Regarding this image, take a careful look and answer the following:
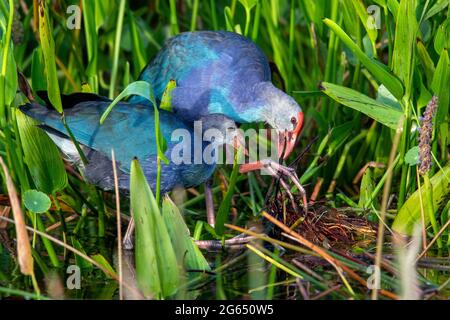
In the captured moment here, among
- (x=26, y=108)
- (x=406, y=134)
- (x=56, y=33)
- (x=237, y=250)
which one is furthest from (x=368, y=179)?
(x=56, y=33)

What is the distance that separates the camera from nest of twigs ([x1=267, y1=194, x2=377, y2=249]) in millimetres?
3406

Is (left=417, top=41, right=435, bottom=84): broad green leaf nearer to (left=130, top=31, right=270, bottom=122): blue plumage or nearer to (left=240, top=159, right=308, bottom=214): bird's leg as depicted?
(left=240, top=159, right=308, bottom=214): bird's leg

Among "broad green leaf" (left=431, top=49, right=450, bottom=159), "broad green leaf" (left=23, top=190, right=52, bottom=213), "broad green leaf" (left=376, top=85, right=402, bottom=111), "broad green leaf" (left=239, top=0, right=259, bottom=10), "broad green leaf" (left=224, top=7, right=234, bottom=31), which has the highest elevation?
"broad green leaf" (left=239, top=0, right=259, bottom=10)

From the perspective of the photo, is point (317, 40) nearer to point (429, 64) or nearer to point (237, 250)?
point (429, 64)

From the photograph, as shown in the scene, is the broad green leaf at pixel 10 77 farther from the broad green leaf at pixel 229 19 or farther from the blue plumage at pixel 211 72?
the broad green leaf at pixel 229 19

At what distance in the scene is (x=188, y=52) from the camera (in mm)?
4066

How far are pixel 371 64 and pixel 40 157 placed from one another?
1.23 metres

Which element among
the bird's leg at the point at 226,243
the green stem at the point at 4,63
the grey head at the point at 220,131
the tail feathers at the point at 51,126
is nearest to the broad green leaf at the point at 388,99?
the grey head at the point at 220,131

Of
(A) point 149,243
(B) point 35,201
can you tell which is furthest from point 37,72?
(A) point 149,243

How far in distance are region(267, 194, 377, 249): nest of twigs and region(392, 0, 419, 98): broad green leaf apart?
24.2 inches

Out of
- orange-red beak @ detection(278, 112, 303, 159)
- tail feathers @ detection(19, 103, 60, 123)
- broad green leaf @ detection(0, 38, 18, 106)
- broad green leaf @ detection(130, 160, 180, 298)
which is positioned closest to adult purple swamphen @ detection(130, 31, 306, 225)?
orange-red beak @ detection(278, 112, 303, 159)

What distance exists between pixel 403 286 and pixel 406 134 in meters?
0.89

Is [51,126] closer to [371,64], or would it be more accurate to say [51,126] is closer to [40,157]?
[40,157]

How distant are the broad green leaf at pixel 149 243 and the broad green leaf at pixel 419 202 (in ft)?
3.26
